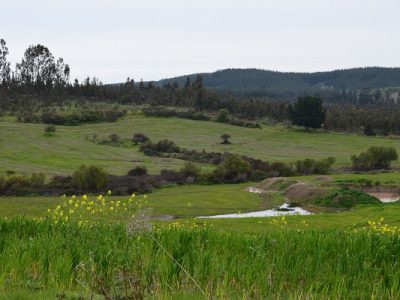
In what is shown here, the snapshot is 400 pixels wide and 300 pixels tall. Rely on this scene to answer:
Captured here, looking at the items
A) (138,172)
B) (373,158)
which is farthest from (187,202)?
(373,158)

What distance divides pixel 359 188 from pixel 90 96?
9831 cm

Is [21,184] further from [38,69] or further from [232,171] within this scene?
[38,69]

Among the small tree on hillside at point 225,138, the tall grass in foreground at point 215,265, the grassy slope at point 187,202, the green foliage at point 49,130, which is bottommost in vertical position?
the grassy slope at point 187,202

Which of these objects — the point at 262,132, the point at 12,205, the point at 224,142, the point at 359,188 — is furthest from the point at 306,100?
the point at 12,205

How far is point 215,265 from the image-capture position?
7.98 m

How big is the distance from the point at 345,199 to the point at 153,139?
4881 centimetres

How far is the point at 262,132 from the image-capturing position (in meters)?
104

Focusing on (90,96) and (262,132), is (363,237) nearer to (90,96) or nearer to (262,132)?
(262,132)

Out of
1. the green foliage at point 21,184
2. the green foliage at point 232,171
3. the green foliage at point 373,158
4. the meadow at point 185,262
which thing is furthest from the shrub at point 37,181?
the meadow at point 185,262

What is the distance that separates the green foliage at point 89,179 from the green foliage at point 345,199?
1858 cm

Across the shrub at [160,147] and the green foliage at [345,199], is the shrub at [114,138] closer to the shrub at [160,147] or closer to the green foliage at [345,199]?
the shrub at [160,147]

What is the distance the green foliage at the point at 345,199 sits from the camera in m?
41.6

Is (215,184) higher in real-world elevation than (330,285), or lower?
lower

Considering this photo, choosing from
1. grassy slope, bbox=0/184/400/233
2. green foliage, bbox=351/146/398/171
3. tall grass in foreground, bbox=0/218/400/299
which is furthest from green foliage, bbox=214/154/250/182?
tall grass in foreground, bbox=0/218/400/299
